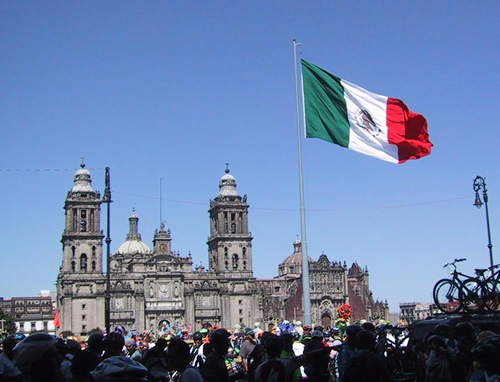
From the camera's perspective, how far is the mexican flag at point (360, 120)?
16.4 metres

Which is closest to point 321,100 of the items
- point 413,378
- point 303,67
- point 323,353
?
point 303,67

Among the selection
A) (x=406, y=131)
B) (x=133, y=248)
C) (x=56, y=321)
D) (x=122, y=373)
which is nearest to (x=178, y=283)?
(x=56, y=321)

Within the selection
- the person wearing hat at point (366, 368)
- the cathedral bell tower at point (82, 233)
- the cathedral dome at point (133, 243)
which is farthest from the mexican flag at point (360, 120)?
the cathedral dome at point (133, 243)

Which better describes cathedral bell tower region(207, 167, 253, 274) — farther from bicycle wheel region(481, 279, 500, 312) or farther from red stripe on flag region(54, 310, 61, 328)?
bicycle wheel region(481, 279, 500, 312)

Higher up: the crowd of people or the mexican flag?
the mexican flag

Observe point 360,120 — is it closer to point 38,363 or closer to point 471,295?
point 471,295

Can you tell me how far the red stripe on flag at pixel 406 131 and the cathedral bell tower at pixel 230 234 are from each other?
75319 millimetres

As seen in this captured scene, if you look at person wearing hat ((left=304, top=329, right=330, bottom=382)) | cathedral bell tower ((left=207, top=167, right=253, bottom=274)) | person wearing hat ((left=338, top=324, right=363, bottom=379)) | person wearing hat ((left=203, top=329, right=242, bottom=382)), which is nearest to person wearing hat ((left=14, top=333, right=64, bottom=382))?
person wearing hat ((left=203, top=329, right=242, bottom=382))

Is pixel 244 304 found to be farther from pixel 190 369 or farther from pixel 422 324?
pixel 190 369

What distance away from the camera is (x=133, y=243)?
106 metres

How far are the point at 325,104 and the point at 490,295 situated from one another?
19.0 feet

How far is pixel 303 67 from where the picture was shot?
16750 mm

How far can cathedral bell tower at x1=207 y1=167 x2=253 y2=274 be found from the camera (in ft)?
303

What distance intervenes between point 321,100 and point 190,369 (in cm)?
1064
